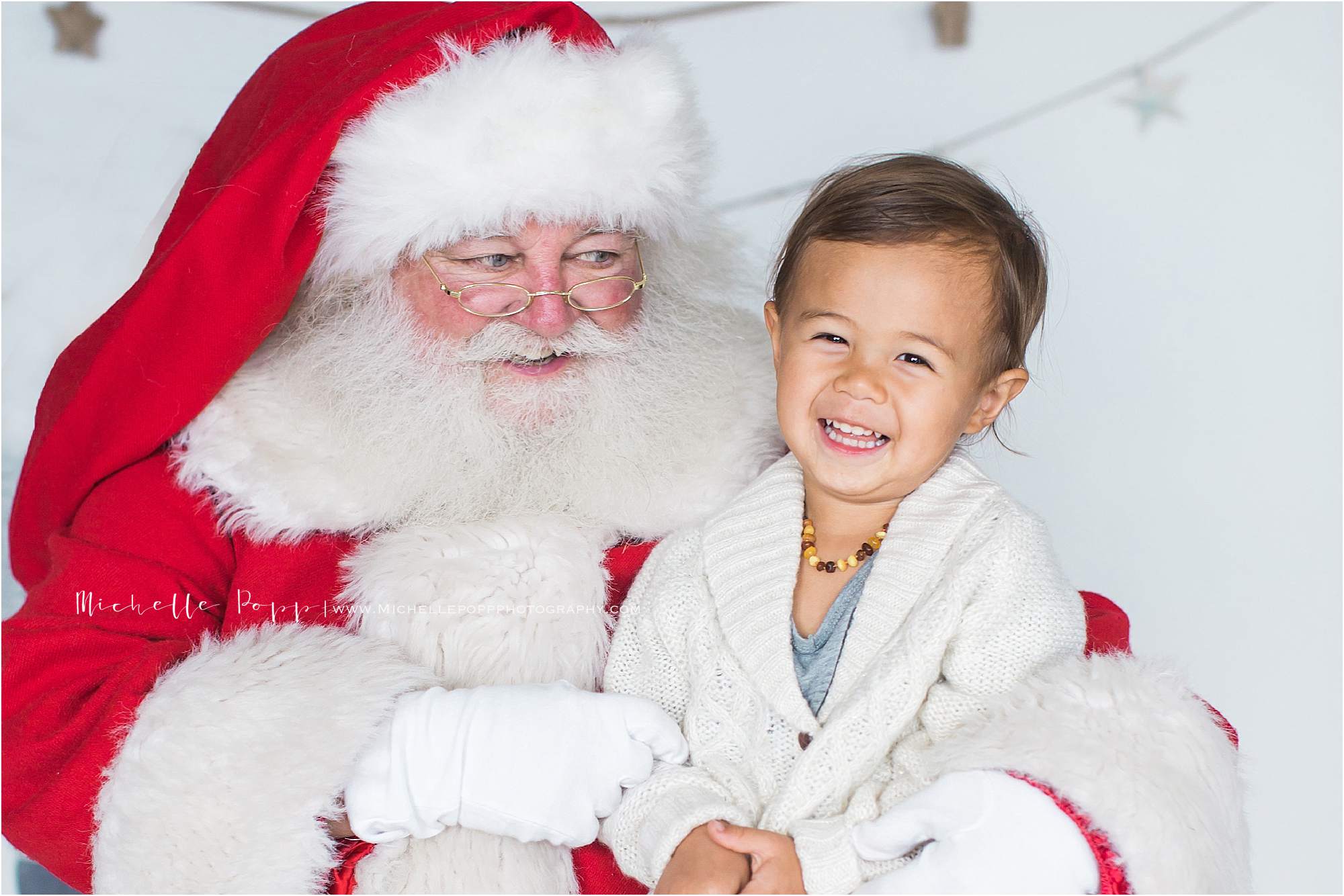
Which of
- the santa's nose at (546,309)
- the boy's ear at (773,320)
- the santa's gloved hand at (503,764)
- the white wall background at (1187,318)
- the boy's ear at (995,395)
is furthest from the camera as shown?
the white wall background at (1187,318)

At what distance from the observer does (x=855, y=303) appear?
1.73m

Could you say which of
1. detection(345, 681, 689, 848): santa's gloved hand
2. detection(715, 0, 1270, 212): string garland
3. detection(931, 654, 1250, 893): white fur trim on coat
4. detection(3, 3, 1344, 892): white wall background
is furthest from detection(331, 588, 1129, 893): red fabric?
detection(715, 0, 1270, 212): string garland

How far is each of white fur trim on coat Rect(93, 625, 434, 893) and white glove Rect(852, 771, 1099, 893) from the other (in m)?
0.75

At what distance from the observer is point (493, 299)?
206 cm

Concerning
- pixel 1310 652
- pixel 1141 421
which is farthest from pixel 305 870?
pixel 1310 652

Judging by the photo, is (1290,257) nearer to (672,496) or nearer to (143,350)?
(672,496)

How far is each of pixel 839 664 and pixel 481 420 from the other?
761 millimetres

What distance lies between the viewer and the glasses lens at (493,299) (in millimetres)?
2049

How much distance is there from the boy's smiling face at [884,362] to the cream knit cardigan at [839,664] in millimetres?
104

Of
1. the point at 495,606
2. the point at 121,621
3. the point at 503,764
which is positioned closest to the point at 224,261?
the point at 121,621

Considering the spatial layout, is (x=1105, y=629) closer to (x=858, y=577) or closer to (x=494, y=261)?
(x=858, y=577)

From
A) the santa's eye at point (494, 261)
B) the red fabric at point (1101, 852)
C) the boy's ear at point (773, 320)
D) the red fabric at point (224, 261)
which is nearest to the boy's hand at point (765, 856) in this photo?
the red fabric at point (1101, 852)

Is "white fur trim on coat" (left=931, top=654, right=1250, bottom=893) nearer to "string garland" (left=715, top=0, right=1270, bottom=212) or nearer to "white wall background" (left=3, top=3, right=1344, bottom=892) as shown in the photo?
"white wall background" (left=3, top=3, right=1344, bottom=892)

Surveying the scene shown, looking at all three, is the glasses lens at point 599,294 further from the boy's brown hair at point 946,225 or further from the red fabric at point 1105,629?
the red fabric at point 1105,629
